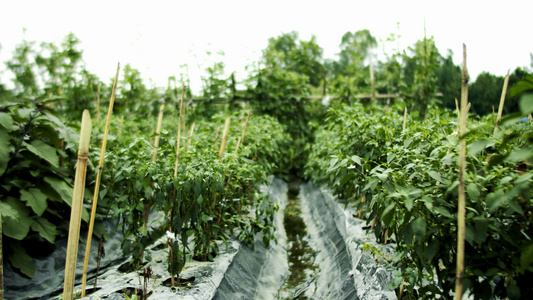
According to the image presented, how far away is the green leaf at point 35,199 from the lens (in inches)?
91.4

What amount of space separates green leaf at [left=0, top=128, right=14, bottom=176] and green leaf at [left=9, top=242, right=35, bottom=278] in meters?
0.54

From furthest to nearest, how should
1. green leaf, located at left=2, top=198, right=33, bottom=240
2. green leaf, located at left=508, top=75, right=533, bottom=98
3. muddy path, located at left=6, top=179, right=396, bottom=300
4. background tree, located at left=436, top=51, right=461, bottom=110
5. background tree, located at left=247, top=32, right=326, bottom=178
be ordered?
background tree, located at left=247, top=32, right=326, bottom=178 < background tree, located at left=436, top=51, right=461, bottom=110 < green leaf, located at left=2, top=198, right=33, bottom=240 < muddy path, located at left=6, top=179, right=396, bottom=300 < green leaf, located at left=508, top=75, right=533, bottom=98

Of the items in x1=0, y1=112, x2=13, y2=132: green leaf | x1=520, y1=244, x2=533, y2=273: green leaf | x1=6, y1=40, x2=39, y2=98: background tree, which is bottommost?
x1=520, y1=244, x2=533, y2=273: green leaf

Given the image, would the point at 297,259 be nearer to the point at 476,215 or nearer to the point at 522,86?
the point at 476,215

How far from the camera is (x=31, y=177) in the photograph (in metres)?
2.67

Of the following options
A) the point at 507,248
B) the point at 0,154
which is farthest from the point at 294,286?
the point at 0,154

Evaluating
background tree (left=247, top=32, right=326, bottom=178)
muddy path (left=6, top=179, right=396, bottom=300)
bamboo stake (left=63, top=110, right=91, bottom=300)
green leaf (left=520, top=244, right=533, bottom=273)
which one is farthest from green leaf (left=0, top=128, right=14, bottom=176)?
background tree (left=247, top=32, right=326, bottom=178)

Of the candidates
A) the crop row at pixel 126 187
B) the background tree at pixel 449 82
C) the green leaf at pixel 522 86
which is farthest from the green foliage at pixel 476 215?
the background tree at pixel 449 82

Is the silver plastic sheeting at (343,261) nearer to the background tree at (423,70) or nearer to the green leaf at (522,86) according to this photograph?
the green leaf at (522,86)

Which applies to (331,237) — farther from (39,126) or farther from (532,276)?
(39,126)

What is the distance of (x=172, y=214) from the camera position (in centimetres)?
215

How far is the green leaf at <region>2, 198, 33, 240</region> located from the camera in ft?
7.11

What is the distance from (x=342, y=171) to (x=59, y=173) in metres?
2.28

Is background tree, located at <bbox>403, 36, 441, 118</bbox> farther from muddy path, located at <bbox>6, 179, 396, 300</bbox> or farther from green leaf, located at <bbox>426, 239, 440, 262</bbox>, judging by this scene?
green leaf, located at <bbox>426, 239, 440, 262</bbox>
